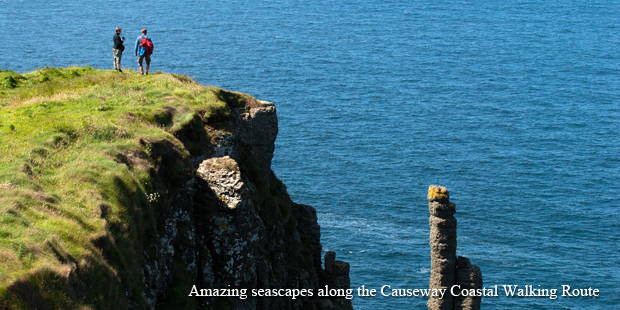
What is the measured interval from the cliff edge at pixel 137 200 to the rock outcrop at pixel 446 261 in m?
11.7

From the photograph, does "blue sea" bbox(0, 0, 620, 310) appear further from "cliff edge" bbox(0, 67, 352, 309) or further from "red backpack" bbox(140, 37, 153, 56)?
"red backpack" bbox(140, 37, 153, 56)

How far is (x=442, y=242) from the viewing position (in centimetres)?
5062

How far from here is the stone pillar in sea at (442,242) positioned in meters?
50.1

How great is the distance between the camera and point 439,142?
15688cm

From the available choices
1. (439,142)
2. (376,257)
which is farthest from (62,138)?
(439,142)

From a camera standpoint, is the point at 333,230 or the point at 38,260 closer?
the point at 38,260

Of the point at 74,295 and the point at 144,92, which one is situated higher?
the point at 144,92

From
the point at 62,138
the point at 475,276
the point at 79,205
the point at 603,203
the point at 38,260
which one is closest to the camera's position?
the point at 38,260

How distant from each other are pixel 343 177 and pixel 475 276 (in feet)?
284

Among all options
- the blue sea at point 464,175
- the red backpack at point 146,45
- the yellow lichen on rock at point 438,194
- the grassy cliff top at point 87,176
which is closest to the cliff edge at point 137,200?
the grassy cliff top at point 87,176

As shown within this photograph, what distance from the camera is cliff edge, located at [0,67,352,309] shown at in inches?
677

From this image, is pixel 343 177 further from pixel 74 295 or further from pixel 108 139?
pixel 74 295

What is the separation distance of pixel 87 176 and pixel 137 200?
2.11 meters


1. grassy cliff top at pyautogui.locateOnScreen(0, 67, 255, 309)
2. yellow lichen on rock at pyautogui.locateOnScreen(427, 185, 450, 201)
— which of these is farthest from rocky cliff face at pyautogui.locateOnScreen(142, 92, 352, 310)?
yellow lichen on rock at pyautogui.locateOnScreen(427, 185, 450, 201)
